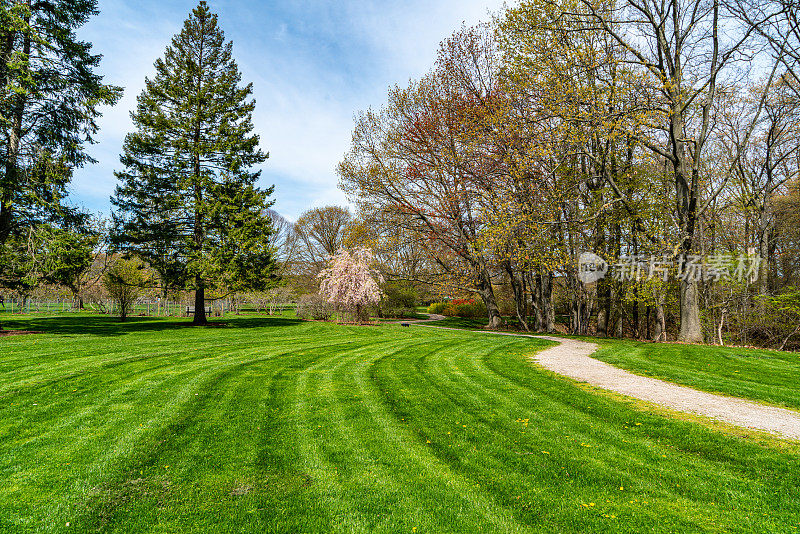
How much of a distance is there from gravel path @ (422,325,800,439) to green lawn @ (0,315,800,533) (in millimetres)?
792

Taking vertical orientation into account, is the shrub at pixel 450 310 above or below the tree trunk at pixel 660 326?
below

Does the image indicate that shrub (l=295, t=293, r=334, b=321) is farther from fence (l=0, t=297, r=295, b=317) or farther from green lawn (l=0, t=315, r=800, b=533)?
green lawn (l=0, t=315, r=800, b=533)

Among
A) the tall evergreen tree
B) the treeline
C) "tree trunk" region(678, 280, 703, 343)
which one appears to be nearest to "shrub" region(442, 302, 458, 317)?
the treeline

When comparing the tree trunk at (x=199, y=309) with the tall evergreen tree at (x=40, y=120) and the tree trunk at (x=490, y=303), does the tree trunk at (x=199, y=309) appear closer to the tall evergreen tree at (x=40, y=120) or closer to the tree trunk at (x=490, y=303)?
the tall evergreen tree at (x=40, y=120)

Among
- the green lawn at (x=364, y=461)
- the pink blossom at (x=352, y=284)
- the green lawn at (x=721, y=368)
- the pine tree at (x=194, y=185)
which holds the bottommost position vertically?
the green lawn at (x=721, y=368)

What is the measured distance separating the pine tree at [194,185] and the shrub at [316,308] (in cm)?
571

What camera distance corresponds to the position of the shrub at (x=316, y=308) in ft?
82.4

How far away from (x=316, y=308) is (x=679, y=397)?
22467 mm

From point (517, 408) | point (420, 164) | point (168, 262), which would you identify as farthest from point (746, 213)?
point (168, 262)

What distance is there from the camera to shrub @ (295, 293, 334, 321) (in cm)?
2511

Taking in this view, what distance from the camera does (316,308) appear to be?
1018 inches

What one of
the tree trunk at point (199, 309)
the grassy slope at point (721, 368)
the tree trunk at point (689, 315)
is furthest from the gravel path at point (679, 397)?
the tree trunk at point (199, 309)

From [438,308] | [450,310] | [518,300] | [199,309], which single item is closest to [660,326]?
[518,300]

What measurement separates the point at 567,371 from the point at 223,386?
22.2 feet
